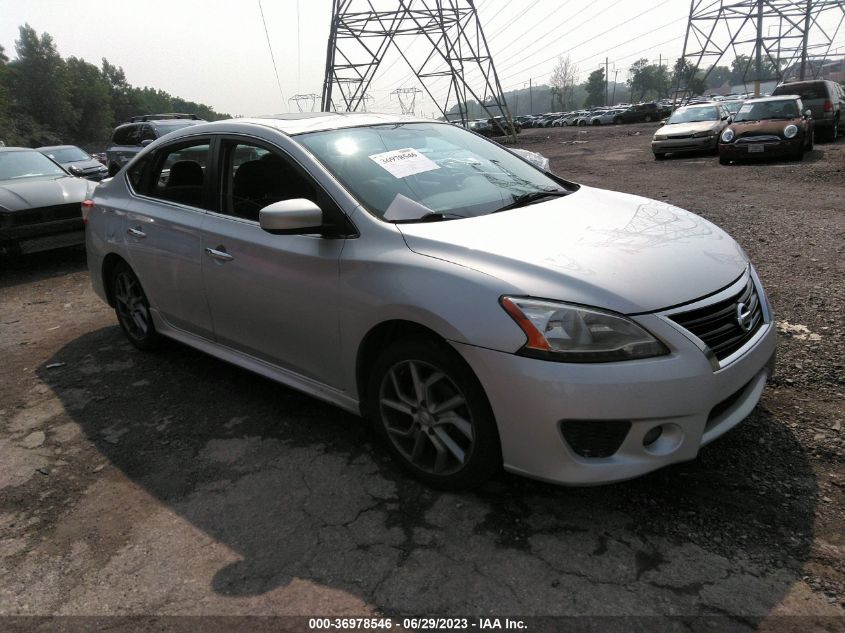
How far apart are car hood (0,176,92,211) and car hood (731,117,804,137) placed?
12.7 meters

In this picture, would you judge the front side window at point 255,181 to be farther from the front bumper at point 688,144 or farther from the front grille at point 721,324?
the front bumper at point 688,144

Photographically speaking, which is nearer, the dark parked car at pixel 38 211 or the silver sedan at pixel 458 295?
the silver sedan at pixel 458 295

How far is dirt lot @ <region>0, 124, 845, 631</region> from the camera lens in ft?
7.24

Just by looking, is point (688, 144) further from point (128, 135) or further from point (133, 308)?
point (133, 308)

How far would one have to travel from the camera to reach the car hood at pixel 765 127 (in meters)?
13.7

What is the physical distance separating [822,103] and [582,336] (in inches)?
749

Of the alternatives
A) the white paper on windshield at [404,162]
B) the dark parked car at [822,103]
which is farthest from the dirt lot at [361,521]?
the dark parked car at [822,103]

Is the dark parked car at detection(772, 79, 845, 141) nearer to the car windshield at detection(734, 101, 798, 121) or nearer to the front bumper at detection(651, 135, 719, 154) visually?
the front bumper at detection(651, 135, 719, 154)

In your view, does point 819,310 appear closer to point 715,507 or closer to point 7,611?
point 715,507

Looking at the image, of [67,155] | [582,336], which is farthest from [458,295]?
[67,155]

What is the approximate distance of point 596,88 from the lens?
125812 millimetres

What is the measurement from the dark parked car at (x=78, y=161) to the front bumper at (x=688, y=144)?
43.4 feet

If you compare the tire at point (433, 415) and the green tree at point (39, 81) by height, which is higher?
the green tree at point (39, 81)

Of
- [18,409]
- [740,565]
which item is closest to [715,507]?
[740,565]
